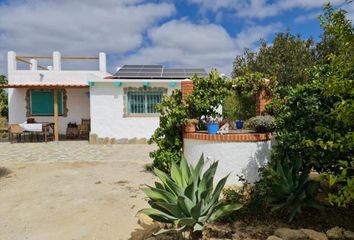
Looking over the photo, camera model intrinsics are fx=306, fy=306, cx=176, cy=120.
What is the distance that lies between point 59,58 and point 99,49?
8.05 feet

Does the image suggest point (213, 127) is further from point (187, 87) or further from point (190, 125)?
point (187, 87)

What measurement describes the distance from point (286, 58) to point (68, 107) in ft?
43.3

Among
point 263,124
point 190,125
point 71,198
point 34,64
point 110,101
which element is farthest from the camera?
point 34,64

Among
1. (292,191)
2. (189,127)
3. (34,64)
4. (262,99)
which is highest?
(34,64)

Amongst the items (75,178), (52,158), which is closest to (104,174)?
(75,178)

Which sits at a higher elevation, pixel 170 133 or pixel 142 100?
pixel 142 100

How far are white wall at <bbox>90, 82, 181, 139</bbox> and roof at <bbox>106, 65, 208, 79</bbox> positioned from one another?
1.73 feet

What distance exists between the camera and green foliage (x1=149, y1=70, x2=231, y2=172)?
27.0 feet

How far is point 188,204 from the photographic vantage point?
12.8ft

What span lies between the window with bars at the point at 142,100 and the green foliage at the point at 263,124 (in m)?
8.42

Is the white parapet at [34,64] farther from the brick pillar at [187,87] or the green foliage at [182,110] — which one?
the brick pillar at [187,87]

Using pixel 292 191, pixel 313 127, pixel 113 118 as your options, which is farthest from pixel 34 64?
pixel 292 191

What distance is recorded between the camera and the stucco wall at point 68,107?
17.9 metres

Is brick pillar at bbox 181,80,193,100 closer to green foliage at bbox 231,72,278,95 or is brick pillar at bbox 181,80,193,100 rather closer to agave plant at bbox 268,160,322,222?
green foliage at bbox 231,72,278,95
